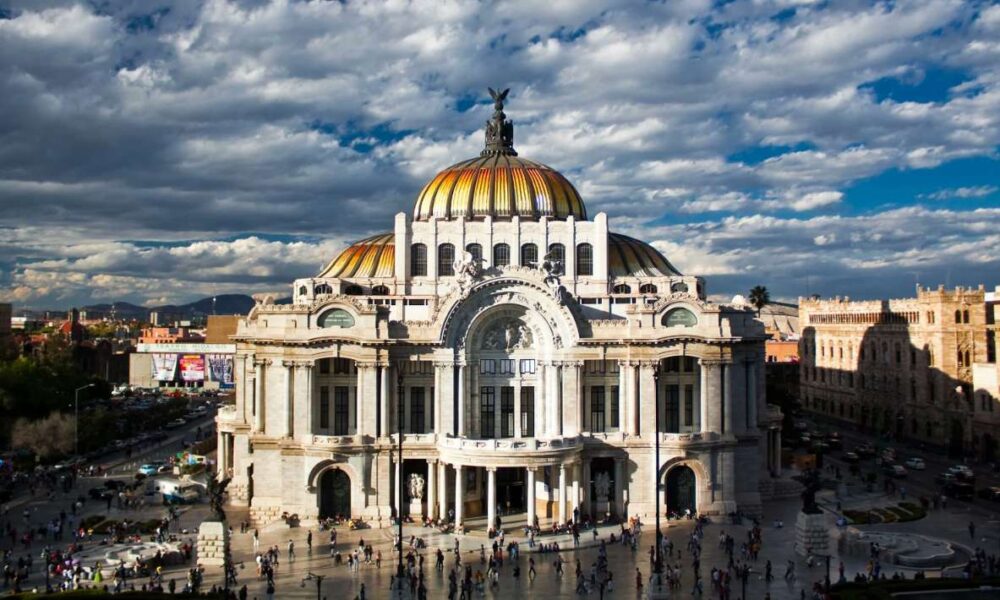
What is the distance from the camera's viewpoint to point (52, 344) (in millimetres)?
153625

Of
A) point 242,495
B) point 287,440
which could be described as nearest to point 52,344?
point 242,495

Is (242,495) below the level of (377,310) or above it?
below

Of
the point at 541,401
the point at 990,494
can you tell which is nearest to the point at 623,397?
the point at 541,401

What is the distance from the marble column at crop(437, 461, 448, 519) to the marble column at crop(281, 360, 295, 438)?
10.4 metres

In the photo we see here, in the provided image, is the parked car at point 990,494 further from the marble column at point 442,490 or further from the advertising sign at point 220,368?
the advertising sign at point 220,368

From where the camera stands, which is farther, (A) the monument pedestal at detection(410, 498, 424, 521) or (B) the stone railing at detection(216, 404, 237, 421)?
(B) the stone railing at detection(216, 404, 237, 421)

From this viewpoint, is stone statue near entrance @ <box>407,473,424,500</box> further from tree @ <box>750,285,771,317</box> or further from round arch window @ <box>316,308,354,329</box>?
tree @ <box>750,285,771,317</box>

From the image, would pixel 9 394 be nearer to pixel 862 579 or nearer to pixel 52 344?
pixel 52 344

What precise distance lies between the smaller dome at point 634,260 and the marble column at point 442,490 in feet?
75.7

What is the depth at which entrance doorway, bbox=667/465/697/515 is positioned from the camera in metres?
Answer: 68.4

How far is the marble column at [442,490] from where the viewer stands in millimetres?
66375

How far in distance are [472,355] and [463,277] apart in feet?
17.7

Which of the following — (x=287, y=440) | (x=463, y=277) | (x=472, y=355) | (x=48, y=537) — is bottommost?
(x=48, y=537)

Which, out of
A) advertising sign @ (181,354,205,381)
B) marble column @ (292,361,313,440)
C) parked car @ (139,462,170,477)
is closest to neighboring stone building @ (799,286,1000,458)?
marble column @ (292,361,313,440)
